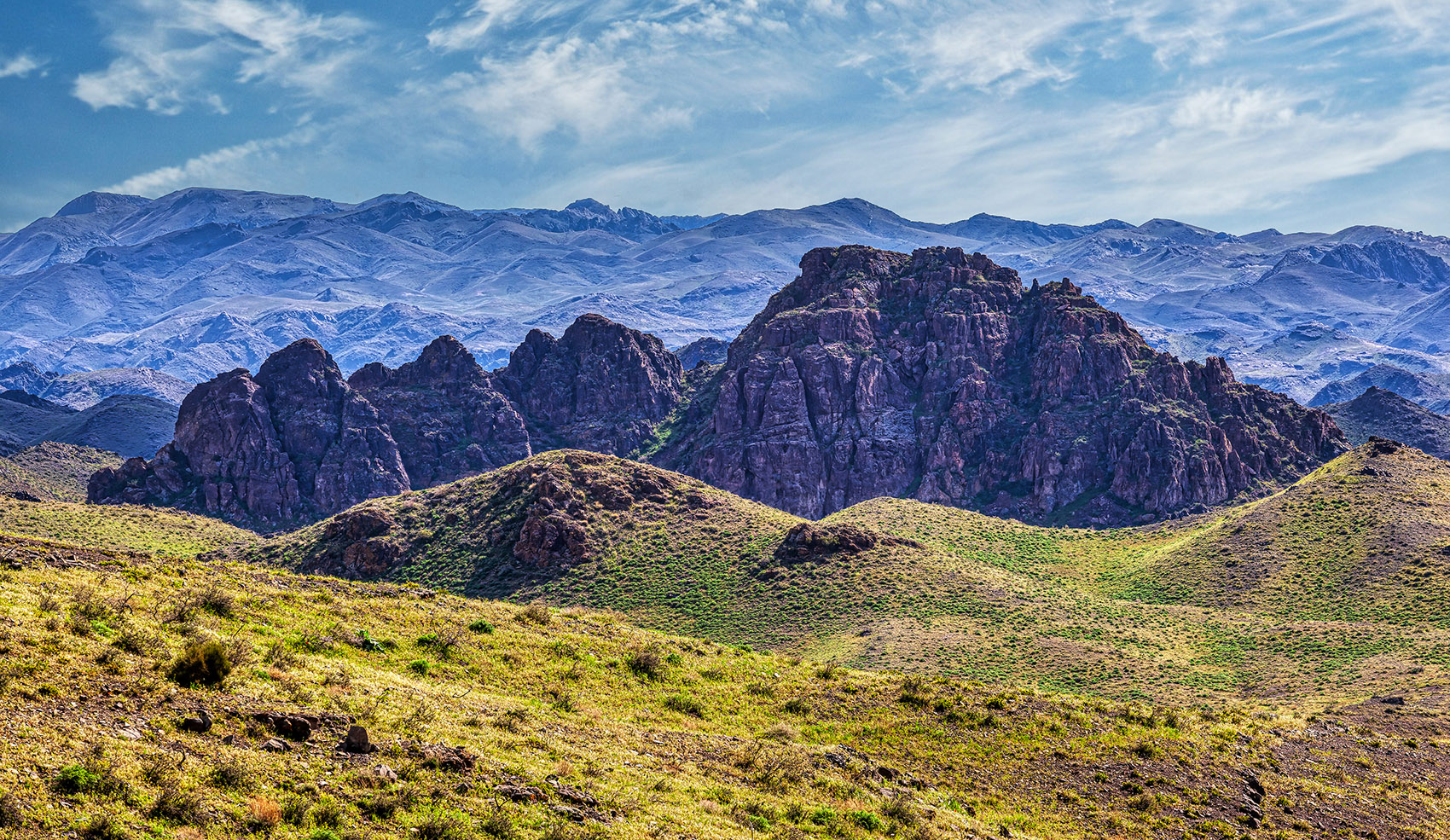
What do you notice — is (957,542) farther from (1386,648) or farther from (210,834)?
(210,834)

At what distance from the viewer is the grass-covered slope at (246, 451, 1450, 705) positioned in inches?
3216

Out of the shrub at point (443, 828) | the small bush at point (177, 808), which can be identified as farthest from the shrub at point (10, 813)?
the shrub at point (443, 828)

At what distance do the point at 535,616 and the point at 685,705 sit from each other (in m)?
12.8

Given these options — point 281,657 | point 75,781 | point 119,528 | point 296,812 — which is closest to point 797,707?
point 281,657

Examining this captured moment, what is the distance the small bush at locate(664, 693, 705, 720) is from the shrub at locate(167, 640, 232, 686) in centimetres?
1869

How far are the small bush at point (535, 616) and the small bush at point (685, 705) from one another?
11.6 m

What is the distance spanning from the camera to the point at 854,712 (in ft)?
150

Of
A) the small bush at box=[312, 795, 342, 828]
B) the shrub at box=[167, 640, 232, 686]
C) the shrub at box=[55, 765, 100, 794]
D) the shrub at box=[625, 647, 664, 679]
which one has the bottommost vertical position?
the shrub at box=[625, 647, 664, 679]

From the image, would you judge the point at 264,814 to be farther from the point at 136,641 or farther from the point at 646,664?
the point at 646,664

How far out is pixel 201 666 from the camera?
28219 millimetres

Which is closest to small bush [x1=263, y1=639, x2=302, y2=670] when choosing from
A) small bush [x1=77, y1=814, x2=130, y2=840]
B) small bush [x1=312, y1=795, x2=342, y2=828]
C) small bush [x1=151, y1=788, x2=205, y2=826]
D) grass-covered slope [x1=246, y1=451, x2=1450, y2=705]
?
small bush [x1=312, y1=795, x2=342, y2=828]

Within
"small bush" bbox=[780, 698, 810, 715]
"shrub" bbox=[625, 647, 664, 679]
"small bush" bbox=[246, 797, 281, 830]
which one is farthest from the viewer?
"shrub" bbox=[625, 647, 664, 679]

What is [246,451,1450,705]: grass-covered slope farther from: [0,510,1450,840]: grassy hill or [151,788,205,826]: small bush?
[151,788,205,826]: small bush

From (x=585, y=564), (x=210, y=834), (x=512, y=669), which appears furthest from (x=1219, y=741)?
(x=585, y=564)
